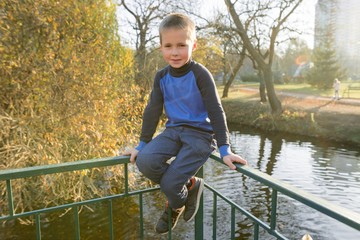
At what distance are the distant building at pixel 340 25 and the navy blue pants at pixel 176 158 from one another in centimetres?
1843

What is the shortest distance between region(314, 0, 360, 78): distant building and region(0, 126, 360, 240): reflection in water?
8898mm

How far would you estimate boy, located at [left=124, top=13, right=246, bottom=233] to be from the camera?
6.59ft

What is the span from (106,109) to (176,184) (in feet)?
14.7

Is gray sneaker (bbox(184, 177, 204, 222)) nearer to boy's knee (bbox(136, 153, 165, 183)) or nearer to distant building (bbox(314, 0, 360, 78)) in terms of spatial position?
boy's knee (bbox(136, 153, 165, 183))

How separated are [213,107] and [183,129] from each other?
0.27 metres

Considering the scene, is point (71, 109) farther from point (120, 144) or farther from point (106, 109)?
point (120, 144)

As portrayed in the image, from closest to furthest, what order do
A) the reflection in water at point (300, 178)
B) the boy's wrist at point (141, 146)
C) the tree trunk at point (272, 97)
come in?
the boy's wrist at point (141, 146) < the reflection in water at point (300, 178) < the tree trunk at point (272, 97)

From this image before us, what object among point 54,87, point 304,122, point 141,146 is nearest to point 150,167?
point 141,146

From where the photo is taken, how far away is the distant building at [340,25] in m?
17.9

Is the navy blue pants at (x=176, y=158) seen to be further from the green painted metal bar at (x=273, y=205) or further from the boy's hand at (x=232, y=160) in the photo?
the green painted metal bar at (x=273, y=205)

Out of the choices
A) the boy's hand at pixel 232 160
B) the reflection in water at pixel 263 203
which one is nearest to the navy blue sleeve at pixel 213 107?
the boy's hand at pixel 232 160

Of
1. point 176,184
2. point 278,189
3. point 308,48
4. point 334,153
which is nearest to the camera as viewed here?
point 278,189

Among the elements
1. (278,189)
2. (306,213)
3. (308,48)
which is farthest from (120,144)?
(308,48)

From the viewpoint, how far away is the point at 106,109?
243 inches
